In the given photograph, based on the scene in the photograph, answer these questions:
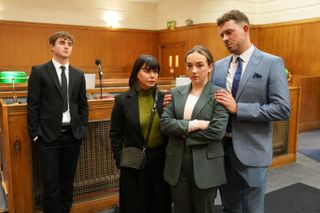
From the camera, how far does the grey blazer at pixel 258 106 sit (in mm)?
1579

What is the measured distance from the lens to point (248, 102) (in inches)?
64.9

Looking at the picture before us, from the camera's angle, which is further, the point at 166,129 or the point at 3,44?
the point at 3,44

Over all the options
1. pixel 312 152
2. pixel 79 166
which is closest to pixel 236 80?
pixel 79 166

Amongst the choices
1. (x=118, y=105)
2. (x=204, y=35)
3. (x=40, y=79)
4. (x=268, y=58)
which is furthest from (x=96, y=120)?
(x=204, y=35)

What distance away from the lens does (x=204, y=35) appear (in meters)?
8.33

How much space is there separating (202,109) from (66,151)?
117 centimetres

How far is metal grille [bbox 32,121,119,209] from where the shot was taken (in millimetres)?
2586

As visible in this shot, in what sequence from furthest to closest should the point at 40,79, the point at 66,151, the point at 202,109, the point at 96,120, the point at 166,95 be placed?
the point at 96,120 → the point at 66,151 → the point at 40,79 → the point at 166,95 → the point at 202,109

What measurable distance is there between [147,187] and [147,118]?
0.44 metres

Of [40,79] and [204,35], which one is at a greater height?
[204,35]

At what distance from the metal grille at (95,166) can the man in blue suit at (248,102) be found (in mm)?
1256

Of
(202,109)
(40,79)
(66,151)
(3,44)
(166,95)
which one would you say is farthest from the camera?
(3,44)

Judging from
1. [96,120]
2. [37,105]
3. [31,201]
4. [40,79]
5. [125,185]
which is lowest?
[31,201]

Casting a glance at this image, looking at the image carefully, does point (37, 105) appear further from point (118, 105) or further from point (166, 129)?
point (166, 129)
